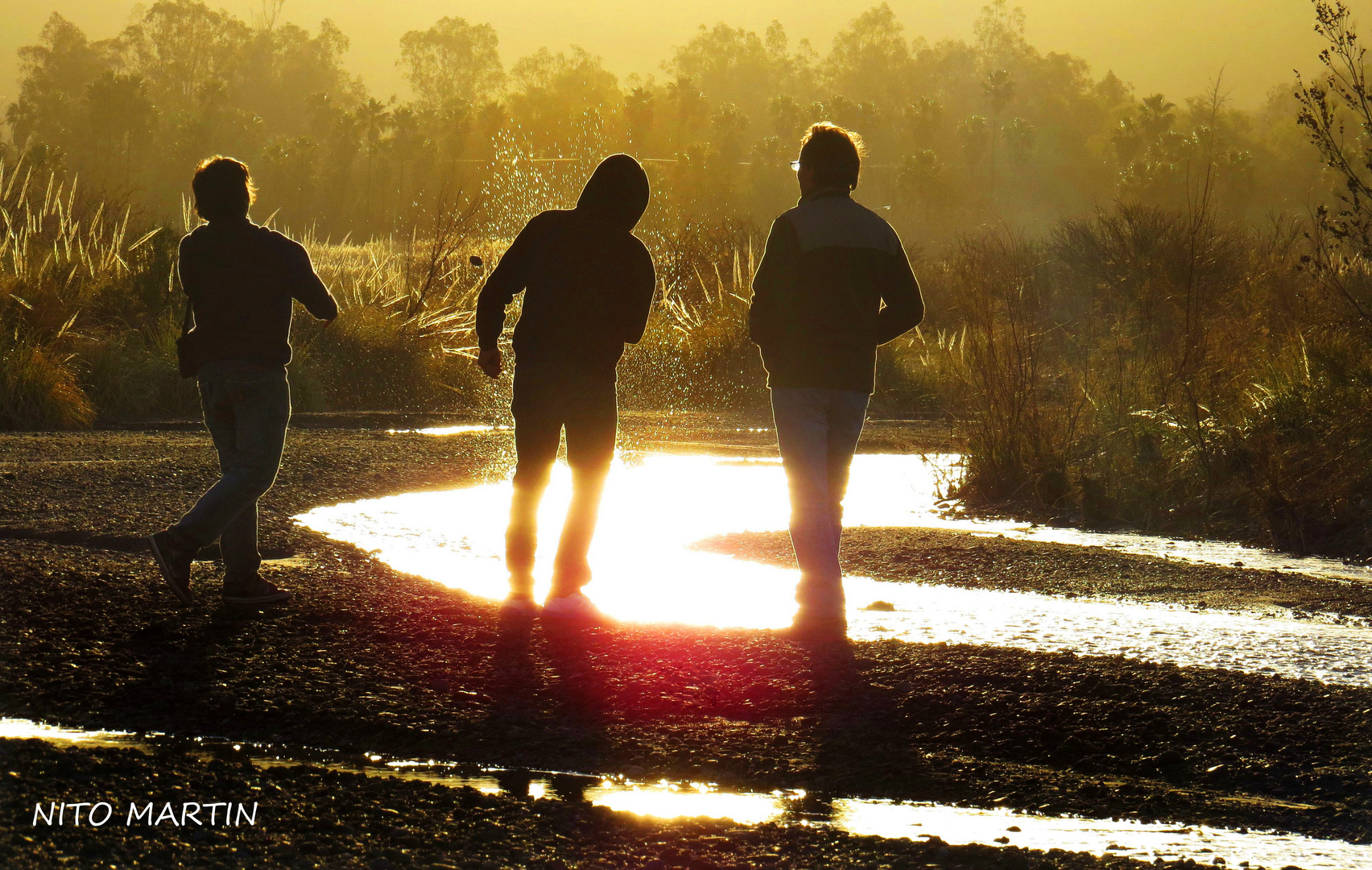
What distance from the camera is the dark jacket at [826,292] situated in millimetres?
5555

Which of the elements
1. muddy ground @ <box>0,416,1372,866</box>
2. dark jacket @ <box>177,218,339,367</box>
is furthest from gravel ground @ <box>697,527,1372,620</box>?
dark jacket @ <box>177,218,339,367</box>

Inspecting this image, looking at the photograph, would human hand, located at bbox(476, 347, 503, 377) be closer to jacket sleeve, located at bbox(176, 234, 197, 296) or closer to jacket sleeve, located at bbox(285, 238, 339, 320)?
jacket sleeve, located at bbox(285, 238, 339, 320)

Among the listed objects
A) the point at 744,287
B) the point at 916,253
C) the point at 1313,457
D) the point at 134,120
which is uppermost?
the point at 134,120

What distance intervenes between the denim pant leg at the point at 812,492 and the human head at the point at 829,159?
894 millimetres

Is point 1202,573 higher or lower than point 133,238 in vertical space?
lower

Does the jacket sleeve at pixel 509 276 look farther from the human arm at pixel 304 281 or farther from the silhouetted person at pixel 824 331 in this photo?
Answer: the silhouetted person at pixel 824 331

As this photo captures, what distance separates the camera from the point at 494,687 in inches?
182

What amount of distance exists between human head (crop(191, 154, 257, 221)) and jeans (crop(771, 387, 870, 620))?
2.28m

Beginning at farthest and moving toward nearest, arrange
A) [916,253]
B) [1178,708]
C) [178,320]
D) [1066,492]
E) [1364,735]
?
1. [916,253]
2. [178,320]
3. [1066,492]
4. [1178,708]
5. [1364,735]

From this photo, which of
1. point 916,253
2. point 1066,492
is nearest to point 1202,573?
point 1066,492

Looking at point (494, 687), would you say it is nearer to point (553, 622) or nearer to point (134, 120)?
point (553, 622)

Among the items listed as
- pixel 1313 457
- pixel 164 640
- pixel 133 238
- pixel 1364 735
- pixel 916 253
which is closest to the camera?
pixel 1364 735

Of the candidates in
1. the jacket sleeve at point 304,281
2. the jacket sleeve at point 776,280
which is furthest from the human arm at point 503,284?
the jacket sleeve at point 776,280

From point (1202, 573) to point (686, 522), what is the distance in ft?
10.8
